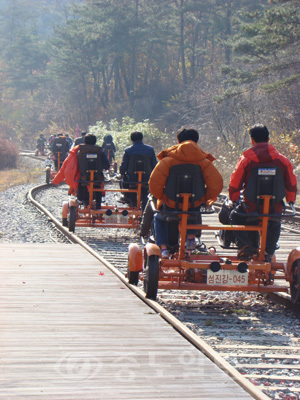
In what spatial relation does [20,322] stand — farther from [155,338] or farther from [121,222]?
[121,222]

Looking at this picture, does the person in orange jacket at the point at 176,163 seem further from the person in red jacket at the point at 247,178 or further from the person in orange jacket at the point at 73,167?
the person in orange jacket at the point at 73,167

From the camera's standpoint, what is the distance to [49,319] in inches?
241

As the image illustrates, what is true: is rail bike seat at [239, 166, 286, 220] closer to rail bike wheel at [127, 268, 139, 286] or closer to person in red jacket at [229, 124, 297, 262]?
person in red jacket at [229, 124, 297, 262]

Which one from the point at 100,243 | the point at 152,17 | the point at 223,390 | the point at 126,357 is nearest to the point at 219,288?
the point at 126,357

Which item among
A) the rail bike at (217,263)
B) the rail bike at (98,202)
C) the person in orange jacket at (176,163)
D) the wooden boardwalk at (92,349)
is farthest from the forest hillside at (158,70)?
the wooden boardwalk at (92,349)

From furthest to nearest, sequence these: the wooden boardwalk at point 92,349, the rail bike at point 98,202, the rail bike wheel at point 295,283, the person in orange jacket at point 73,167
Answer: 1. the person in orange jacket at point 73,167
2. the rail bike at point 98,202
3. the rail bike wheel at point 295,283
4. the wooden boardwalk at point 92,349

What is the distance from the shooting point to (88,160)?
1312cm

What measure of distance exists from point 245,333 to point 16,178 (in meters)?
26.5

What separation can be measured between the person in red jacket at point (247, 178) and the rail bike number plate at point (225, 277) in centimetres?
48

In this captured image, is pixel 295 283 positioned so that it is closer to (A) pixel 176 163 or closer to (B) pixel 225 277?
(B) pixel 225 277

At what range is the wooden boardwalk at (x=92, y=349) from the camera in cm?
426

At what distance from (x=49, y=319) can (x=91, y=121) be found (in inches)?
2595

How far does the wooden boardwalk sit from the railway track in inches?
7.5

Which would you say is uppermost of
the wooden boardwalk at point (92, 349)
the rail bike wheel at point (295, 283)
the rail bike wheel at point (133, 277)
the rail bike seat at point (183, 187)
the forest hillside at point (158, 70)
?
the forest hillside at point (158, 70)
